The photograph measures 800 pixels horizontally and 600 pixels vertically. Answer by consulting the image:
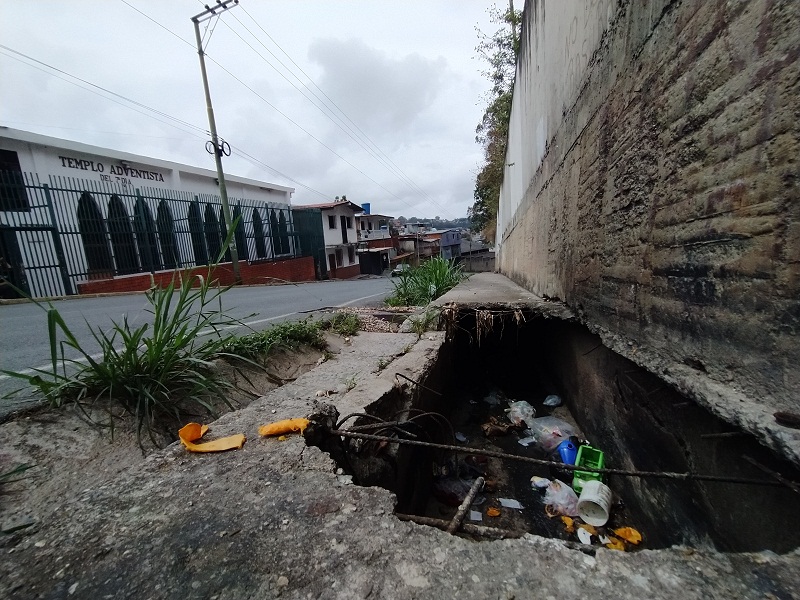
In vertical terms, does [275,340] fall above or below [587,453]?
above

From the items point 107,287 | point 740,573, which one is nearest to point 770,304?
point 740,573

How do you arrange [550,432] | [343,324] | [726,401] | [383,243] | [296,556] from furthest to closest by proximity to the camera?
[383,243], [343,324], [550,432], [726,401], [296,556]

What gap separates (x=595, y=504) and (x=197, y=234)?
1303 centimetres

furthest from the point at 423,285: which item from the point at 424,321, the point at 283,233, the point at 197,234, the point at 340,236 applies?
the point at 340,236

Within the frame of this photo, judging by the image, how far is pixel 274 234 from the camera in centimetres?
1512

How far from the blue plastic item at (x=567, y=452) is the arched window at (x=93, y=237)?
1109cm

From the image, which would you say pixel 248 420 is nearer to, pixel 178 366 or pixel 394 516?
pixel 178 366

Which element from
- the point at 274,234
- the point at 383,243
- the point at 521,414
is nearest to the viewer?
the point at 521,414

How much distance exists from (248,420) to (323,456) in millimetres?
590

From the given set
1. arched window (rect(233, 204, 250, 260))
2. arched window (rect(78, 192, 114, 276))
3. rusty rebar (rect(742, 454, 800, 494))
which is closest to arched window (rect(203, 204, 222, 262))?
arched window (rect(233, 204, 250, 260))

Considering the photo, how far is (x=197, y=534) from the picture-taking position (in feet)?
3.12

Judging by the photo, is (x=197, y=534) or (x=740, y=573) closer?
(x=740, y=573)

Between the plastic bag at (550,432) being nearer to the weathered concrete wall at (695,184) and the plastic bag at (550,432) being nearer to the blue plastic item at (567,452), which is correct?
the blue plastic item at (567,452)

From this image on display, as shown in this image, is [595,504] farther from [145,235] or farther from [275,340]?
[145,235]
